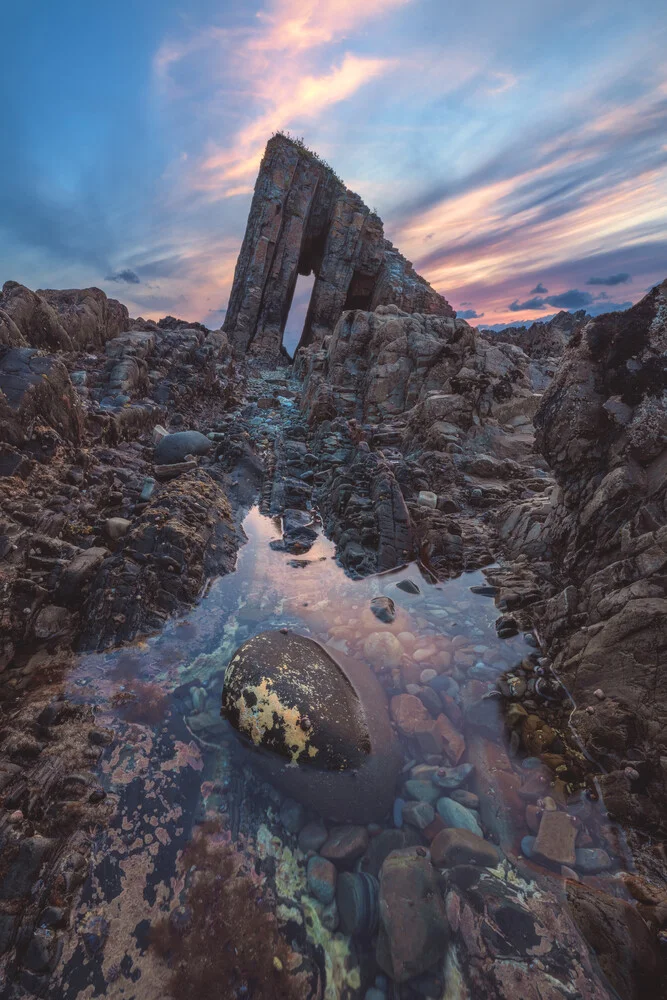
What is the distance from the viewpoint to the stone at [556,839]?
220 cm

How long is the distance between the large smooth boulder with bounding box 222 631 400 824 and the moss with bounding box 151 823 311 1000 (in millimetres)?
569

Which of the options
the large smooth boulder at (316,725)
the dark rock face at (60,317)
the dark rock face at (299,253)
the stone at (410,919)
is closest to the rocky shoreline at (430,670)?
the stone at (410,919)

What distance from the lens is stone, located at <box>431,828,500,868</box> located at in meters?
2.20

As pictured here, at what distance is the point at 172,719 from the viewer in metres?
3.03

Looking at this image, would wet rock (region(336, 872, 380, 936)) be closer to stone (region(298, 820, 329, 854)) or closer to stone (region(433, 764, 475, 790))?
stone (region(298, 820, 329, 854))

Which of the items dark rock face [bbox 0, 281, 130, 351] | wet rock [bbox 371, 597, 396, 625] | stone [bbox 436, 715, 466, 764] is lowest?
stone [bbox 436, 715, 466, 764]

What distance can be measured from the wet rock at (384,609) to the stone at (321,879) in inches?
89.1

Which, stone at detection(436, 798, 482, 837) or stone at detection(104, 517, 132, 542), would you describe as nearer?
stone at detection(436, 798, 482, 837)

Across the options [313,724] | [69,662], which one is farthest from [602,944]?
[69,662]

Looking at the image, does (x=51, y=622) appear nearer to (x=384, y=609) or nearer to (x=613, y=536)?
(x=384, y=609)

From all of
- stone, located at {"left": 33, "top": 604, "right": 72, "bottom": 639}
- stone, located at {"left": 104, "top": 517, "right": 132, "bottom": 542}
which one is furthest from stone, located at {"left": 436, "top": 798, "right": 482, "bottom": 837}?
stone, located at {"left": 104, "top": 517, "right": 132, "bottom": 542}

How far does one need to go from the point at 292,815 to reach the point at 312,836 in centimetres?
18

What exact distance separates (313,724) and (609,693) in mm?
2244

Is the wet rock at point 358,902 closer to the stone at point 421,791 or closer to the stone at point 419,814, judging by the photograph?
the stone at point 419,814
